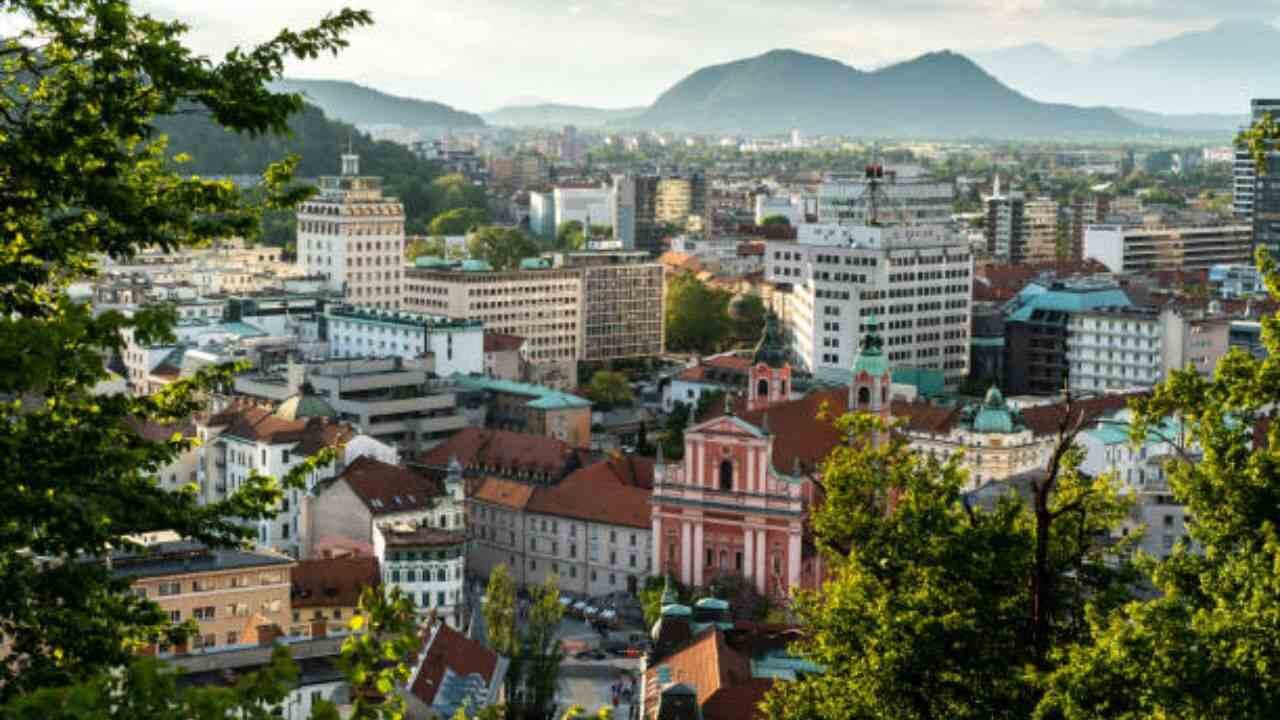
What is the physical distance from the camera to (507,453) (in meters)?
92.7

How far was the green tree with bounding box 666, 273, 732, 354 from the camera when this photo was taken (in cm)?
16512

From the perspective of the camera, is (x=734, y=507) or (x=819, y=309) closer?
(x=734, y=507)

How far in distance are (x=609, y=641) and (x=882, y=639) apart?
172ft

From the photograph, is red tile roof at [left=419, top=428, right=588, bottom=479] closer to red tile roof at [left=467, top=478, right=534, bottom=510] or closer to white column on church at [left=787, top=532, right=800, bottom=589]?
red tile roof at [left=467, top=478, right=534, bottom=510]

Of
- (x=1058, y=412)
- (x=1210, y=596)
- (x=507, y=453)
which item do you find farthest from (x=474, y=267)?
(x=1210, y=596)

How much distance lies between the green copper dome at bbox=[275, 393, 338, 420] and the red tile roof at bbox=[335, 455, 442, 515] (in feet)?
36.5

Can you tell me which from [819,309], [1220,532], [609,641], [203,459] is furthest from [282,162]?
[819,309]

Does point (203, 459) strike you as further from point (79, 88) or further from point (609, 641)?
point (79, 88)

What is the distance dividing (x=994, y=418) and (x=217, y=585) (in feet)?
126

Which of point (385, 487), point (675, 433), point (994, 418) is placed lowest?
point (675, 433)

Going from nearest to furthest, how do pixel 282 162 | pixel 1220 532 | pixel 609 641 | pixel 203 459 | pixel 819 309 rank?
pixel 282 162 → pixel 1220 532 → pixel 609 641 → pixel 203 459 → pixel 819 309

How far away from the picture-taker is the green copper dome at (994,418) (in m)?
92.6

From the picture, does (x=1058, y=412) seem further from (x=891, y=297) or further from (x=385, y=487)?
(x=385, y=487)

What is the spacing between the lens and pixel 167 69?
19.7 meters
